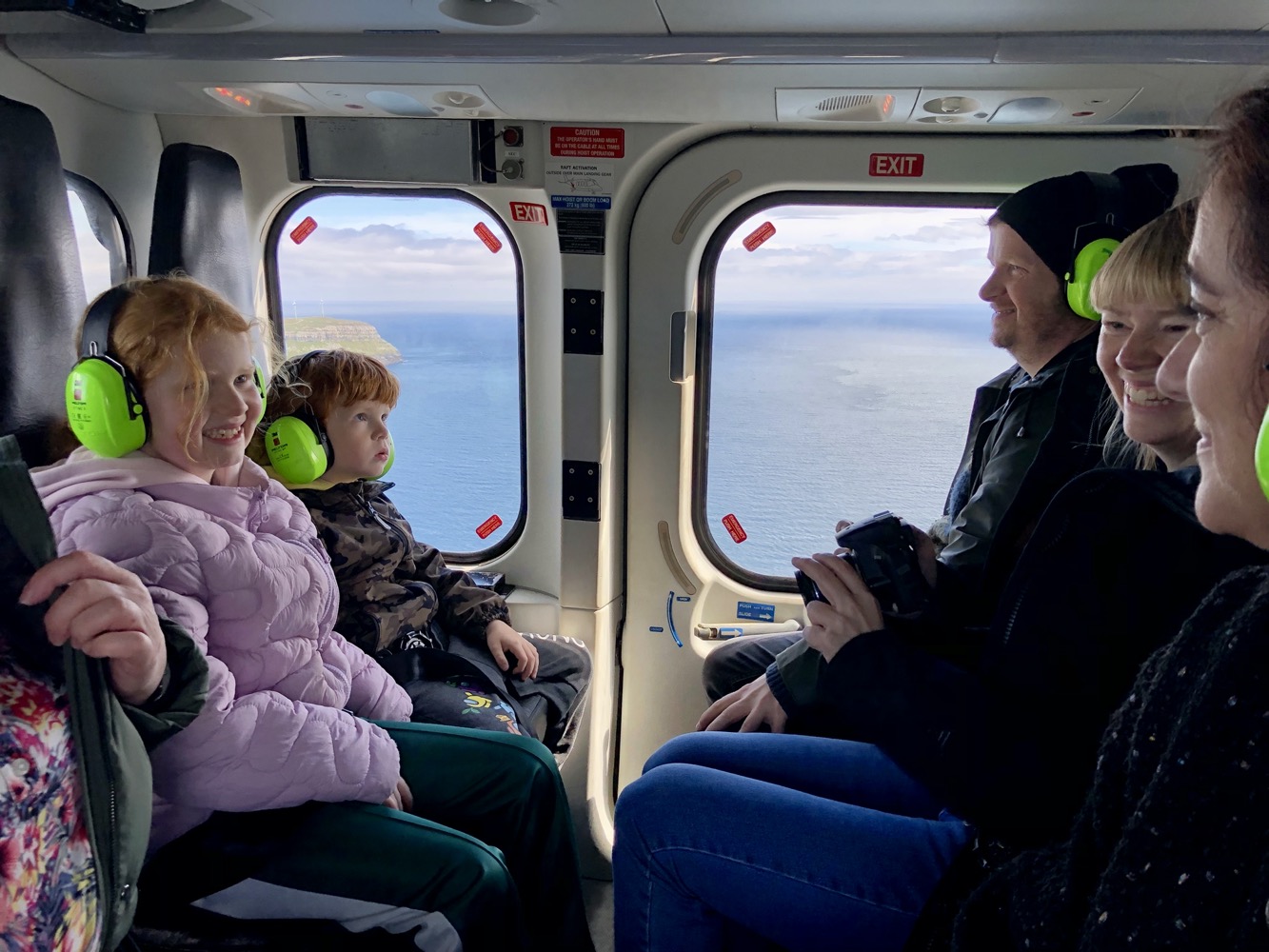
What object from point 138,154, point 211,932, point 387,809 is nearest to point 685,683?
point 387,809

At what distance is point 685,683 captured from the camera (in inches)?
131

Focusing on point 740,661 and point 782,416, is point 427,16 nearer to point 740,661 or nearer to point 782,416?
point 782,416

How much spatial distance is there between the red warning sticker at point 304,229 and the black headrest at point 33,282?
1228mm

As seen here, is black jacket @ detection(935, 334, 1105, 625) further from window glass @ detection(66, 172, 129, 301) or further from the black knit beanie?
window glass @ detection(66, 172, 129, 301)

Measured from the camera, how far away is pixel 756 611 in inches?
129

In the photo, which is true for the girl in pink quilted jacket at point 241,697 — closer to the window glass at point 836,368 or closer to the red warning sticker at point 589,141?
the red warning sticker at point 589,141

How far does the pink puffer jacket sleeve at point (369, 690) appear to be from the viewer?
82.0 inches

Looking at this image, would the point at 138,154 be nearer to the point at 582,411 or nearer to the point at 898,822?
the point at 582,411

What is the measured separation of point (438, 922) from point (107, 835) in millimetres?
603

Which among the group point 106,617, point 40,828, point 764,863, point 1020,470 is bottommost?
point 764,863

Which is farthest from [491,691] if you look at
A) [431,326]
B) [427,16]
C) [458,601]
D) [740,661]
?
[427,16]

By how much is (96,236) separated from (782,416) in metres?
2.17

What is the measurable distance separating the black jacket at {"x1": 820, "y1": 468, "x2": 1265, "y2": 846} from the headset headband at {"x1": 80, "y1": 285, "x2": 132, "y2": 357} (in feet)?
5.14

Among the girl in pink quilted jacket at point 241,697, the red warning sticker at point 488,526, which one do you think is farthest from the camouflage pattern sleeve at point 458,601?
the girl in pink quilted jacket at point 241,697
